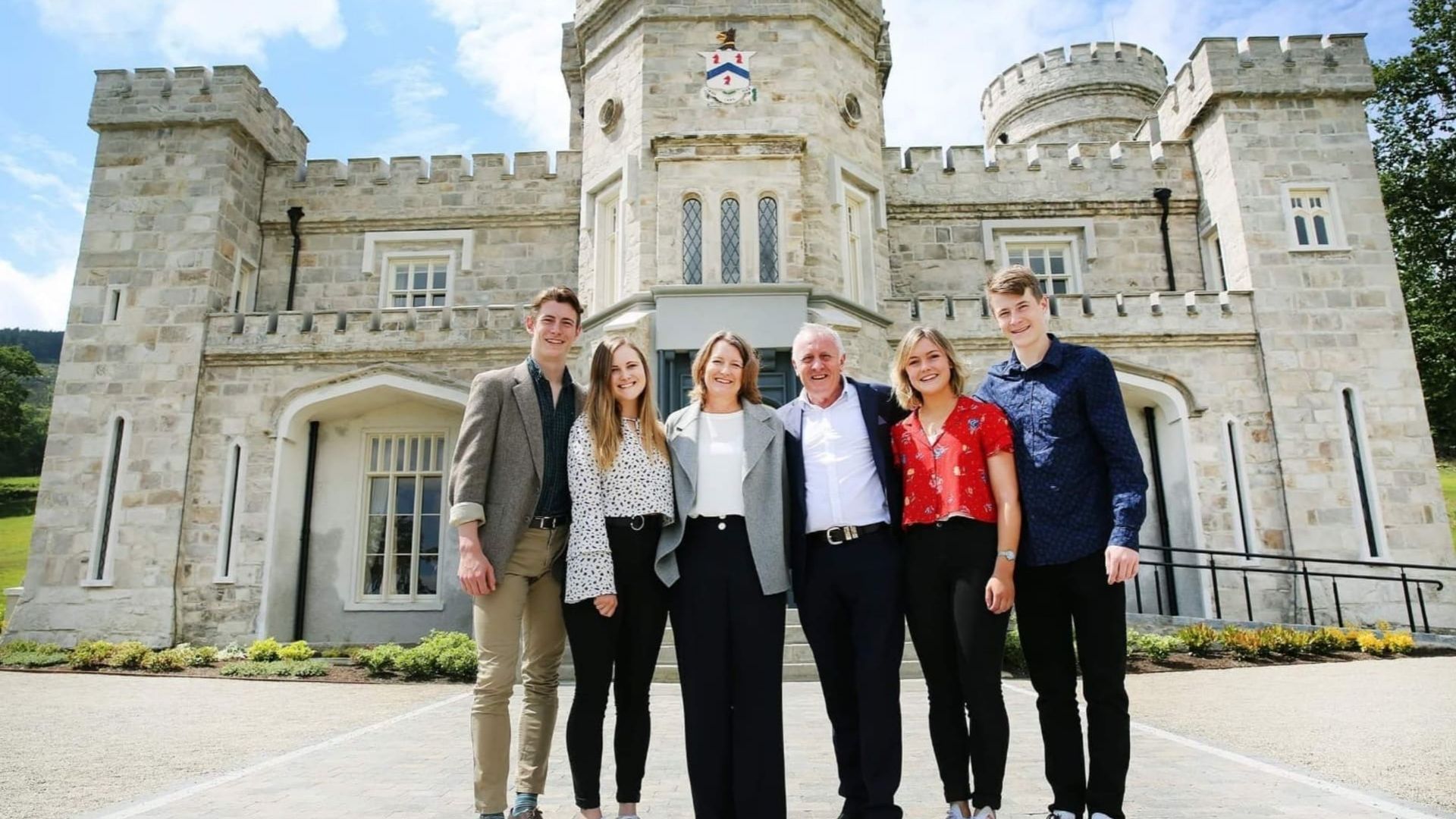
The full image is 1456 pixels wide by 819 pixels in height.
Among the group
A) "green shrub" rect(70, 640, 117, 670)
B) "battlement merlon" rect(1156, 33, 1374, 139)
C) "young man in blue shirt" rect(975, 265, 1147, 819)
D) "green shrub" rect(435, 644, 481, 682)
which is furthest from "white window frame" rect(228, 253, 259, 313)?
"battlement merlon" rect(1156, 33, 1374, 139)

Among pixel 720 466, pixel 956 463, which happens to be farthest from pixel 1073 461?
pixel 720 466

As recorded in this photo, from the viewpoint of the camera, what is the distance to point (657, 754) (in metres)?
4.70

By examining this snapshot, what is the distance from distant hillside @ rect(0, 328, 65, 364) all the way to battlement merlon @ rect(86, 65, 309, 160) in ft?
298

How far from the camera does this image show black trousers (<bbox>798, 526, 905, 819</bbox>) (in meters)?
3.09

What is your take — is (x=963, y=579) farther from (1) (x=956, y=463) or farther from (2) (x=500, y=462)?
(2) (x=500, y=462)

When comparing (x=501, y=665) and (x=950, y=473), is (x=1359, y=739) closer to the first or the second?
(x=950, y=473)

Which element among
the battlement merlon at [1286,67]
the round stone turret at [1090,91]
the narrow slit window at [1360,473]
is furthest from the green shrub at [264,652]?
the round stone turret at [1090,91]

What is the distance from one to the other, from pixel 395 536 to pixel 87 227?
21.9 feet

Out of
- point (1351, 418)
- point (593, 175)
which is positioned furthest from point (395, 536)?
point (1351, 418)

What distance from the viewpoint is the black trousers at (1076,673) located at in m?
3.05

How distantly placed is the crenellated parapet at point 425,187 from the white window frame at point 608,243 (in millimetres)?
1848

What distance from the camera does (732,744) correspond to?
309 centimetres

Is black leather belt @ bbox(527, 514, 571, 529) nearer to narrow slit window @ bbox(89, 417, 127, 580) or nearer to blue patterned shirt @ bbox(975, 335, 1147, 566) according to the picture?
blue patterned shirt @ bbox(975, 335, 1147, 566)

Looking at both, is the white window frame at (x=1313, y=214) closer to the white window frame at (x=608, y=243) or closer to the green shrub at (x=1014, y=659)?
the green shrub at (x=1014, y=659)
